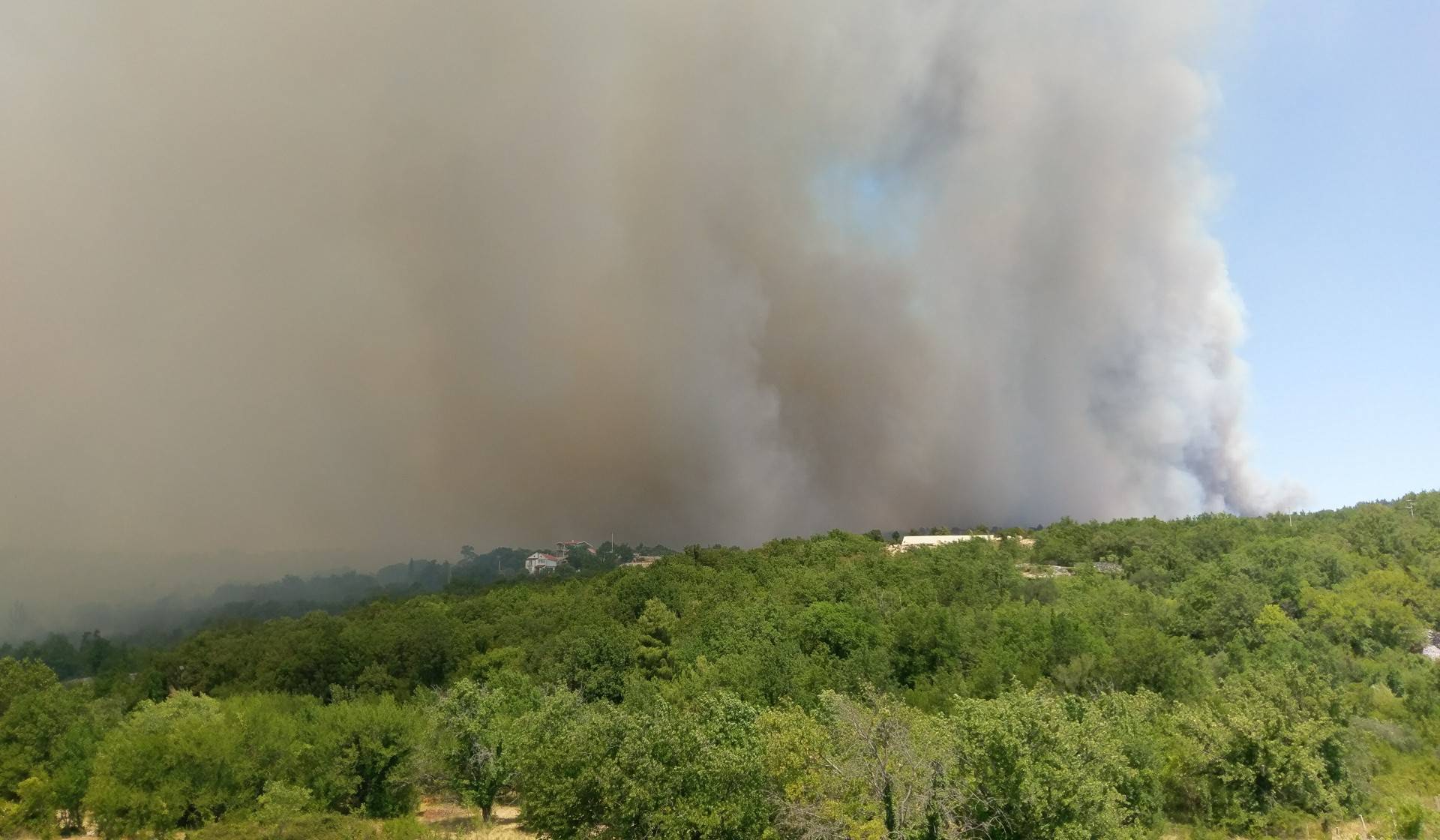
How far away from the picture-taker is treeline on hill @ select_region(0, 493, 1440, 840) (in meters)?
21.7

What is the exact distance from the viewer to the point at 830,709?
26.0 metres

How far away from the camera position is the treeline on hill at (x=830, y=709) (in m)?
21.7

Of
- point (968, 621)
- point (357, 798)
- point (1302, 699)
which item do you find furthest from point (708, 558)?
point (1302, 699)

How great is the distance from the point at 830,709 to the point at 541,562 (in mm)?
146763

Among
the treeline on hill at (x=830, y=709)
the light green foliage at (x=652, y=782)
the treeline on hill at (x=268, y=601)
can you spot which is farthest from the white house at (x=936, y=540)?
the light green foliage at (x=652, y=782)

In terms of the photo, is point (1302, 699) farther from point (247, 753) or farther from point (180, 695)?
point (180, 695)

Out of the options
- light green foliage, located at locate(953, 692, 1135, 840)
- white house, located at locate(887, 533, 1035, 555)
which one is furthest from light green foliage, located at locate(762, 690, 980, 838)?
white house, located at locate(887, 533, 1035, 555)

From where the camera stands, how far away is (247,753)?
33844 mm

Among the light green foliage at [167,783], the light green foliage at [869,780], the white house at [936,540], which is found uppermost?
the white house at [936,540]

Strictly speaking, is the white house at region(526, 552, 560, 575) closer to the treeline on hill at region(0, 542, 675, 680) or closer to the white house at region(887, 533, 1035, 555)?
the treeline on hill at region(0, 542, 675, 680)

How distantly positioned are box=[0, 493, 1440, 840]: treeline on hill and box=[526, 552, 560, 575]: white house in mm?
71632

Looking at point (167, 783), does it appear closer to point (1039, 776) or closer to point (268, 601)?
point (1039, 776)

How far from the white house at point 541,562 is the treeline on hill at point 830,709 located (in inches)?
2820

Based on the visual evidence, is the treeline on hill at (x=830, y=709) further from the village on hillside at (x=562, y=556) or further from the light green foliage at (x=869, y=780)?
the village on hillside at (x=562, y=556)
